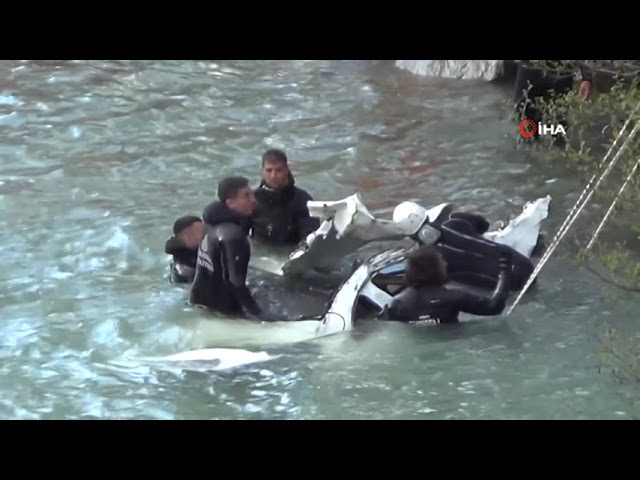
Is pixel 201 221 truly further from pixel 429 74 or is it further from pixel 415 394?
pixel 429 74

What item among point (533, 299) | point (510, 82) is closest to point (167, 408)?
point (533, 299)

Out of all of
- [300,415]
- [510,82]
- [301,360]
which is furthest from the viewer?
[510,82]

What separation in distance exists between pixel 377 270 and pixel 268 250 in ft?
3.50

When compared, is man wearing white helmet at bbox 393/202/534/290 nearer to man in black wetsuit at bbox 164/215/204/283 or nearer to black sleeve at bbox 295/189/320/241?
black sleeve at bbox 295/189/320/241

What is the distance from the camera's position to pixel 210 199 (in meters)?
10.4

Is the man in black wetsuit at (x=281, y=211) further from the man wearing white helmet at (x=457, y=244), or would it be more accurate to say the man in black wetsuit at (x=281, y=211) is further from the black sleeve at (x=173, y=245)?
the man wearing white helmet at (x=457, y=244)

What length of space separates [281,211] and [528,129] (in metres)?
4.03

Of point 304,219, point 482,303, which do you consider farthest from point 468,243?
point 304,219

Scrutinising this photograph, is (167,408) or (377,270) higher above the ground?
(377,270)

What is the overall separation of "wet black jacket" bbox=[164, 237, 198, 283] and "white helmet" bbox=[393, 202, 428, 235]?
1445 millimetres

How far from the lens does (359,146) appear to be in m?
12.0

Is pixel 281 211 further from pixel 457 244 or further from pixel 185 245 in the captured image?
pixel 457 244

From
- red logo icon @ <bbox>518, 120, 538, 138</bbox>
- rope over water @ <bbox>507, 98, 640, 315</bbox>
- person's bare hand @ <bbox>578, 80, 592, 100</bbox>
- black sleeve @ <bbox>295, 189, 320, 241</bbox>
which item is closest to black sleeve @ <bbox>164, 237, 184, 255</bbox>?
black sleeve @ <bbox>295, 189, 320, 241</bbox>

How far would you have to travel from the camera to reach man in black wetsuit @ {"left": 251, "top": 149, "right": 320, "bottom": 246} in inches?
324
